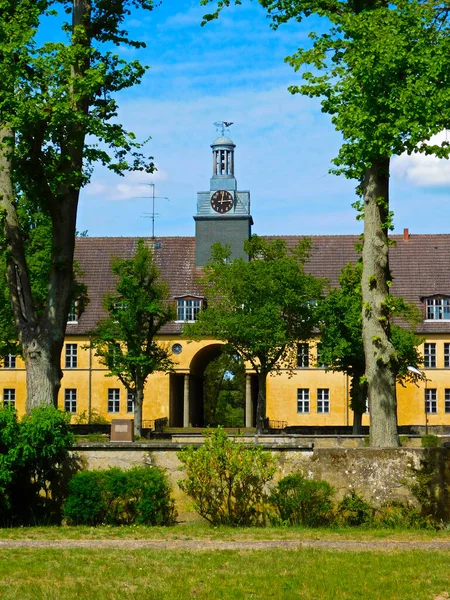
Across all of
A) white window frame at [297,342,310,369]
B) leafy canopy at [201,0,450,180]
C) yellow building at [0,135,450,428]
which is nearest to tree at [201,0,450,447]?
leafy canopy at [201,0,450,180]

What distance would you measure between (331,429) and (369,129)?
37.4 m

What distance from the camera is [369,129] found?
16.8m

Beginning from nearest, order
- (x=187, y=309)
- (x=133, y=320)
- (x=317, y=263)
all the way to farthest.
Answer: (x=133, y=320) → (x=187, y=309) → (x=317, y=263)

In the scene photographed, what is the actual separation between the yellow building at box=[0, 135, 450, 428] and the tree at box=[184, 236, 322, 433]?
10360mm

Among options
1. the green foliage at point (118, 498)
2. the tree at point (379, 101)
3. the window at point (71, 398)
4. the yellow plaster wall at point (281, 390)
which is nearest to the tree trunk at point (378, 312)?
the tree at point (379, 101)

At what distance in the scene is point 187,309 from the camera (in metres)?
64.3

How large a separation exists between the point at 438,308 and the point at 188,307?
15556 millimetres

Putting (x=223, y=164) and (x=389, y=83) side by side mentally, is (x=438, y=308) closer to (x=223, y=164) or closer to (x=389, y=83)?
(x=223, y=164)

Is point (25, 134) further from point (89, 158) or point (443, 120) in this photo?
point (443, 120)

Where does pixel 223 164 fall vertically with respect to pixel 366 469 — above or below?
above

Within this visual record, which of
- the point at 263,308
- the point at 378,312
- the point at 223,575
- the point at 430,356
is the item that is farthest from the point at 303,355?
the point at 223,575

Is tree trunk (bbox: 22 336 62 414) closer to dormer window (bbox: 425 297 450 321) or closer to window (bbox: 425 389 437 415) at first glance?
window (bbox: 425 389 437 415)

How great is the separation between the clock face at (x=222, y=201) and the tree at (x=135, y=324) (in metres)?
16.6

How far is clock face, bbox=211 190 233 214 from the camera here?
67.7 metres
